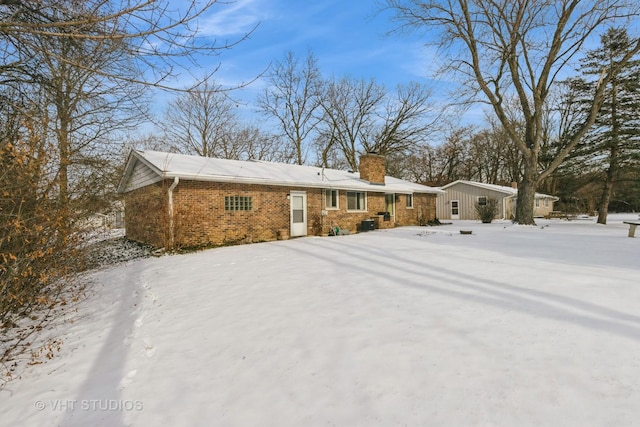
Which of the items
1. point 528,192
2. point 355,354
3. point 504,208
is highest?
point 528,192

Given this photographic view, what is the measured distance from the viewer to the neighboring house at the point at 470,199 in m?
26.5

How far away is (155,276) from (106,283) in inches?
43.9

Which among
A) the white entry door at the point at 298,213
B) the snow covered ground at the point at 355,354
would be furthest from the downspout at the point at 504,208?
the snow covered ground at the point at 355,354

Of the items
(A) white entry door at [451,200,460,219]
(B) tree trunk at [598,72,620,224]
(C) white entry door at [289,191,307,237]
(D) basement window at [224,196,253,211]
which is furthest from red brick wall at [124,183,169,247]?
(A) white entry door at [451,200,460,219]

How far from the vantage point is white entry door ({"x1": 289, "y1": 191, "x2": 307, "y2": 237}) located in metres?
13.6

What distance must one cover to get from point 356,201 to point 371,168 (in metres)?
2.79

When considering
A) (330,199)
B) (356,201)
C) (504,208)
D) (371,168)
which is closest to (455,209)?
(504,208)

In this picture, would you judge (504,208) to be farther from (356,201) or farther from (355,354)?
(355,354)

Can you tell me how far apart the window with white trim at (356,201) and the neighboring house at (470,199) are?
39.6 ft

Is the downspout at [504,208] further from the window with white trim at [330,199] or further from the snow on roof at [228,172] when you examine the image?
the window with white trim at [330,199]

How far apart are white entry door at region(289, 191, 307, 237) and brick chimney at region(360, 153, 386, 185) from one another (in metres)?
5.32

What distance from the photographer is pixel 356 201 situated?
1614 cm

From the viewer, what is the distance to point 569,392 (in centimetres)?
231

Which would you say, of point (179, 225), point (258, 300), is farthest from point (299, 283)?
point (179, 225)
